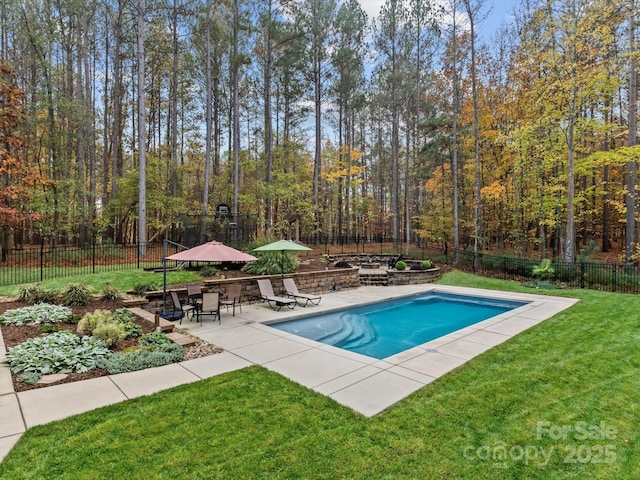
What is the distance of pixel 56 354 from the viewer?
15.2ft

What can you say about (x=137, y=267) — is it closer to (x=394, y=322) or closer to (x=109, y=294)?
(x=109, y=294)

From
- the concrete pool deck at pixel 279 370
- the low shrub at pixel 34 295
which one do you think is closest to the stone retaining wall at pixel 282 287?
the concrete pool deck at pixel 279 370

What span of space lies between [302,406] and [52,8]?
21104 mm

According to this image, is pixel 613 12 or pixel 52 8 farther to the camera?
pixel 52 8

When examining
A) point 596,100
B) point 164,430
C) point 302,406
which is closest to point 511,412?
point 302,406

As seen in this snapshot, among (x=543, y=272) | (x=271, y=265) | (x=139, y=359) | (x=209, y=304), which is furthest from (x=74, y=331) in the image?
(x=543, y=272)

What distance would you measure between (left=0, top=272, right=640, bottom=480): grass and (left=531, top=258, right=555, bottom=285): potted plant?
8.47 meters

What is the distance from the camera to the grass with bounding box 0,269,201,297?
28.6ft

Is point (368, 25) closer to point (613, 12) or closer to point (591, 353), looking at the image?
point (613, 12)

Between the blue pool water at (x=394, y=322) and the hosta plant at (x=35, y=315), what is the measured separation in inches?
161

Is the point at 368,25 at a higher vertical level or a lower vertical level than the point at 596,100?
higher

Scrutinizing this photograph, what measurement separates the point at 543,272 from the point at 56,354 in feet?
46.1

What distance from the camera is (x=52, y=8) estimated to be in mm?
15469

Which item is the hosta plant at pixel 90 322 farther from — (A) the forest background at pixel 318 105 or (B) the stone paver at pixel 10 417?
(A) the forest background at pixel 318 105
